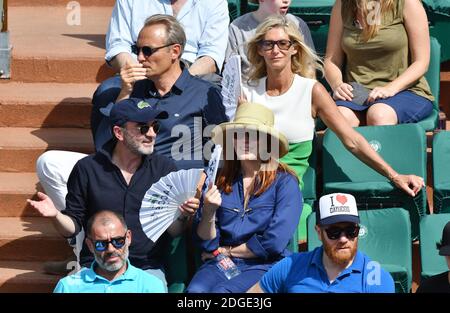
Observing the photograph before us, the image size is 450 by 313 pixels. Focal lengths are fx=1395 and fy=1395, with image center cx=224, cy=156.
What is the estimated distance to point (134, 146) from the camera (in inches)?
300

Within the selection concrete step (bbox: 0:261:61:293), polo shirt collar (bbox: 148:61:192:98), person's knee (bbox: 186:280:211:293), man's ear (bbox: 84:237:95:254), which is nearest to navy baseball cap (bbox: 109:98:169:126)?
polo shirt collar (bbox: 148:61:192:98)

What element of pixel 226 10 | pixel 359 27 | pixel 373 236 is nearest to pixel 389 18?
pixel 359 27

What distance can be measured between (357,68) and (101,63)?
1.94m

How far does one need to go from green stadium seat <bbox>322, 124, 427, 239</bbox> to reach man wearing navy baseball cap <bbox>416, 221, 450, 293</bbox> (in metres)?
1.06

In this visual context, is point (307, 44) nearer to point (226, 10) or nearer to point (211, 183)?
point (226, 10)

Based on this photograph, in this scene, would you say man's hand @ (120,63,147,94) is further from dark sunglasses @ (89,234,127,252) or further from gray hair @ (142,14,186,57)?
dark sunglasses @ (89,234,127,252)

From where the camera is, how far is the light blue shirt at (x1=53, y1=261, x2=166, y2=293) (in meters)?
6.99

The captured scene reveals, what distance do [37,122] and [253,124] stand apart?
8.03 ft

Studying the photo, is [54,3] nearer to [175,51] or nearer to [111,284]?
[175,51]

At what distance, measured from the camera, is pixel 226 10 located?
9.33m

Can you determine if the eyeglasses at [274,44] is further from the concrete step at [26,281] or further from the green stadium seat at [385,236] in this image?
the concrete step at [26,281]

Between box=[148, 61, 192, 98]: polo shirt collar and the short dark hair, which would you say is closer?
the short dark hair

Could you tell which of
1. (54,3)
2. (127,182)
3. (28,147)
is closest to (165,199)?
(127,182)
